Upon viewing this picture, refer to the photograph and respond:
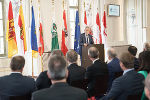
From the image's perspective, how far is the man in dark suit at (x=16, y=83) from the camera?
2.35 m

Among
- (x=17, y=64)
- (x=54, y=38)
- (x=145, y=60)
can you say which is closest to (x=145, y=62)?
(x=145, y=60)

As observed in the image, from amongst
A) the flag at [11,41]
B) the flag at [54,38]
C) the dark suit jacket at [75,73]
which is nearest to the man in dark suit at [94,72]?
the dark suit jacket at [75,73]

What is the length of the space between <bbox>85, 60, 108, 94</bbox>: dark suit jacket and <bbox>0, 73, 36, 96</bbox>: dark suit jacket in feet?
4.19

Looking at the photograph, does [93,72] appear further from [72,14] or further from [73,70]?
[72,14]

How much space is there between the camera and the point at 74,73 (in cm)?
332

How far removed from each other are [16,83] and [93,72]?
1.48 metres

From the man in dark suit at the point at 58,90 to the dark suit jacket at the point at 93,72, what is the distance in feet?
5.83

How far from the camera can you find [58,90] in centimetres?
162

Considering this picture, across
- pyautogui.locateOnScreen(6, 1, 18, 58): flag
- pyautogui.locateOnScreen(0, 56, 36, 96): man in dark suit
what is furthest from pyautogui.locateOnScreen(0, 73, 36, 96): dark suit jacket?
pyautogui.locateOnScreen(6, 1, 18, 58): flag

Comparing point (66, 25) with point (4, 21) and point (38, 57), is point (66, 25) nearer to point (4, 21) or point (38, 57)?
point (38, 57)

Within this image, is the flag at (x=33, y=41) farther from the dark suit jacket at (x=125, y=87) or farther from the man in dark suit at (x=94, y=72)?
the dark suit jacket at (x=125, y=87)

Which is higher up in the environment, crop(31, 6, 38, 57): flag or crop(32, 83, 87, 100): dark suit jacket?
crop(31, 6, 38, 57): flag

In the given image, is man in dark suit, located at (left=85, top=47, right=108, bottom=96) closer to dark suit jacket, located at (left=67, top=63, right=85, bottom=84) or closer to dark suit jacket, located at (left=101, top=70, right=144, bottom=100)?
dark suit jacket, located at (left=67, top=63, right=85, bottom=84)

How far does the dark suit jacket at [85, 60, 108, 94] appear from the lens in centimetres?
349
